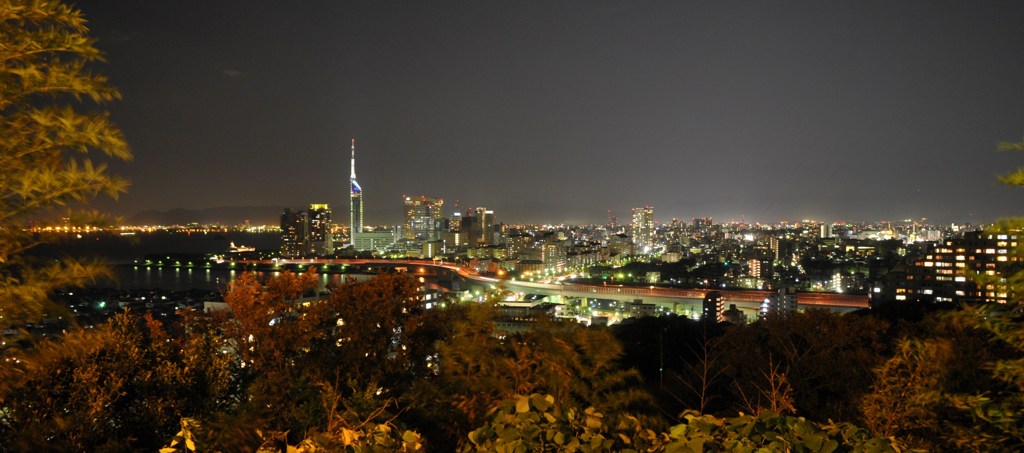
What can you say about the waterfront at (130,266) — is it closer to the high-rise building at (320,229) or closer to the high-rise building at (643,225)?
the high-rise building at (320,229)

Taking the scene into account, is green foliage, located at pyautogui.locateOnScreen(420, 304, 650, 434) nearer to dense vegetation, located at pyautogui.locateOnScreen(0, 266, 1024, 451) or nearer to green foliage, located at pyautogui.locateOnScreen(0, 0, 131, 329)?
dense vegetation, located at pyautogui.locateOnScreen(0, 266, 1024, 451)

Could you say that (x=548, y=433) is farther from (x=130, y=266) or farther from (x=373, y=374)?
(x=130, y=266)

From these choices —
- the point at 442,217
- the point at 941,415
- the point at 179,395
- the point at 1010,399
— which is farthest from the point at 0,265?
the point at 442,217

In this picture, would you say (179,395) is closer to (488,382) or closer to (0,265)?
(488,382)

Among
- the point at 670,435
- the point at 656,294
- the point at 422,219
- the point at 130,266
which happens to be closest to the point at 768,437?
the point at 670,435

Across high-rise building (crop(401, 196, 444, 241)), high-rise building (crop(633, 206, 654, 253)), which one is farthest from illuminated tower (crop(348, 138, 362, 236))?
high-rise building (crop(633, 206, 654, 253))

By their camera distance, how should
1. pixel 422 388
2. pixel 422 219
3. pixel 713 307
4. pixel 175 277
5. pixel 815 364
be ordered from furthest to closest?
1. pixel 422 219
2. pixel 175 277
3. pixel 713 307
4. pixel 815 364
5. pixel 422 388
